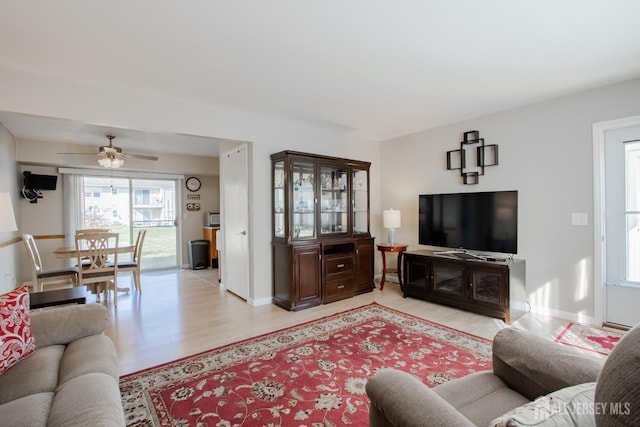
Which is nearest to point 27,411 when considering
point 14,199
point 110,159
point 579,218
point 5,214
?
point 5,214

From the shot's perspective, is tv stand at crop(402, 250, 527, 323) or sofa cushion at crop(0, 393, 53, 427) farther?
tv stand at crop(402, 250, 527, 323)

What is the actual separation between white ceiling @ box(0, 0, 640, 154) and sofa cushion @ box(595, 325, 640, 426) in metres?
2.00

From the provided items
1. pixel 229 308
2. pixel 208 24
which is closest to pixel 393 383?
pixel 208 24

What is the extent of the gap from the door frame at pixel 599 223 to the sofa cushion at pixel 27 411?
Answer: 444 centimetres

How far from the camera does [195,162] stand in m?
6.68

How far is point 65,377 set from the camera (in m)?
1.47

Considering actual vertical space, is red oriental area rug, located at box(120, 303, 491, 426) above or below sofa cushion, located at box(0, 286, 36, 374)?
below

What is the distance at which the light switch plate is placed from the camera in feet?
10.7

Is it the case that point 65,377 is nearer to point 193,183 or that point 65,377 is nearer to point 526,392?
point 526,392

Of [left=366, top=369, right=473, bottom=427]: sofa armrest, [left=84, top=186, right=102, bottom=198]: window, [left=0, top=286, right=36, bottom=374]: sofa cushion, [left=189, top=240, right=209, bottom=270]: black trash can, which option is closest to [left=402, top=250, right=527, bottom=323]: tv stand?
[left=366, top=369, right=473, bottom=427]: sofa armrest

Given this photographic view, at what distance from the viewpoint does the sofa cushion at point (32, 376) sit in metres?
1.37

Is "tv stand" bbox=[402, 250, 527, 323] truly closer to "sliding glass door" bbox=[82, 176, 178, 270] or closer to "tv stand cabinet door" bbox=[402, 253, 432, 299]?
"tv stand cabinet door" bbox=[402, 253, 432, 299]

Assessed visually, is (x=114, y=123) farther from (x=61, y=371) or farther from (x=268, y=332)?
(x=268, y=332)

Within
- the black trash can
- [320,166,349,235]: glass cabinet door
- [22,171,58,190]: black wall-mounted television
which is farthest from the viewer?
the black trash can
